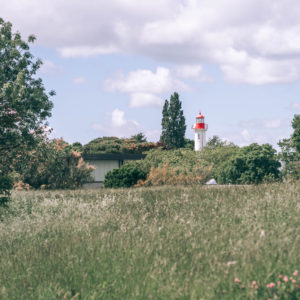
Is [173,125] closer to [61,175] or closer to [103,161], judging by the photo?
[103,161]

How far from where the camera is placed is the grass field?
18.1 feet

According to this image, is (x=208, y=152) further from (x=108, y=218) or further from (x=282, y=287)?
(x=282, y=287)

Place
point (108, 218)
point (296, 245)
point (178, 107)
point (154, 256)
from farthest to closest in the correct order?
point (178, 107) < point (108, 218) < point (154, 256) < point (296, 245)

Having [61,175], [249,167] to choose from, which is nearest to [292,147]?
[249,167]

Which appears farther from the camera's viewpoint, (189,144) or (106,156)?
(189,144)

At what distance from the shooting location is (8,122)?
1364 centimetres

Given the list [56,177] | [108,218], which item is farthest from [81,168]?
[108,218]

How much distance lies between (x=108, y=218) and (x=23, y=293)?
339 centimetres

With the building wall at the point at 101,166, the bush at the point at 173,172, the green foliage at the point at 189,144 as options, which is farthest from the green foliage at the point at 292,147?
the green foliage at the point at 189,144

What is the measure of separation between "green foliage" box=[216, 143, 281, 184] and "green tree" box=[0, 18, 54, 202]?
25177 millimetres

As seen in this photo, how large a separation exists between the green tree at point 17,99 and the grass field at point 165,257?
5.03 meters

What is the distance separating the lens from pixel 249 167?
3862cm

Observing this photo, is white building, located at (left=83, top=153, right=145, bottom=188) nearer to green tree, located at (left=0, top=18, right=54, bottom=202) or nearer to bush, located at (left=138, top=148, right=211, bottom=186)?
bush, located at (left=138, top=148, right=211, bottom=186)

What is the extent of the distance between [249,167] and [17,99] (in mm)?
28373
